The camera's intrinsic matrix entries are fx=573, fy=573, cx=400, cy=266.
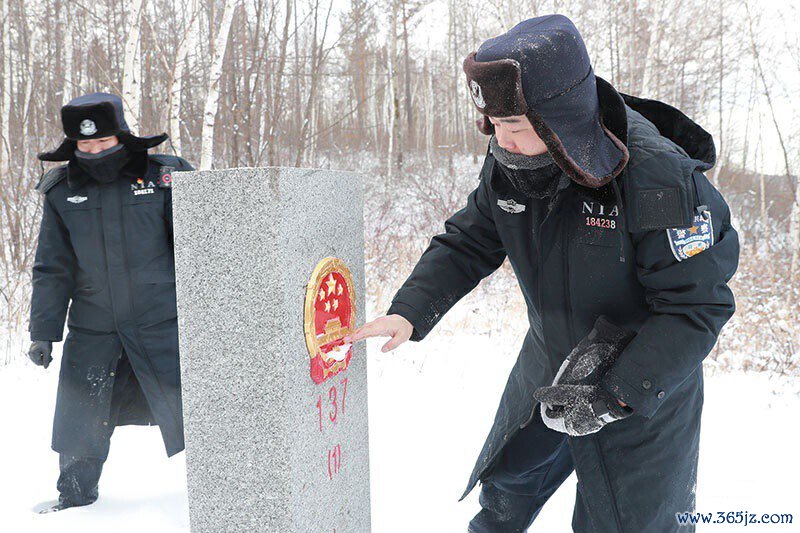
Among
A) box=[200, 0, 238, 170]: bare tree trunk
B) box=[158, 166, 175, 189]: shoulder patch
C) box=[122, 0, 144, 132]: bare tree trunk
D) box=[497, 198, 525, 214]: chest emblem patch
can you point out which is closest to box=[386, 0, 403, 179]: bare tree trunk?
box=[200, 0, 238, 170]: bare tree trunk

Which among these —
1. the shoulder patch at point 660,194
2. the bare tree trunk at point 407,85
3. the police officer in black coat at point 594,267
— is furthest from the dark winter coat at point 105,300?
the bare tree trunk at point 407,85

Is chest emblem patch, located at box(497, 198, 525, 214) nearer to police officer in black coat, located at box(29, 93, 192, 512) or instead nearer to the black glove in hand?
the black glove in hand

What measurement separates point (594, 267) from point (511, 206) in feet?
0.98

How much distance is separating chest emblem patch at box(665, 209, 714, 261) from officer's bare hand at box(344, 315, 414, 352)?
79cm

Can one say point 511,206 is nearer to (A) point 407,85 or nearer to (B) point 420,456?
(B) point 420,456

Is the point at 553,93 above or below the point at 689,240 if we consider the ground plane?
above

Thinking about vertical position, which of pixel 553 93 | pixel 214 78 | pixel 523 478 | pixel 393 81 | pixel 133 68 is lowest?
pixel 523 478

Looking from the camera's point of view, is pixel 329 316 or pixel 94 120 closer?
pixel 329 316

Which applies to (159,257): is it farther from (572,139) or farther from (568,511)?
(568,511)

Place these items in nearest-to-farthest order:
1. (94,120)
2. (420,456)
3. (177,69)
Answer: (94,120)
(420,456)
(177,69)

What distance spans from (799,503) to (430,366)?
8.45 feet

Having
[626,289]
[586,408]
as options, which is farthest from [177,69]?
[586,408]

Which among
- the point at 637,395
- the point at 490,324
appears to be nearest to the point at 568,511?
the point at 637,395

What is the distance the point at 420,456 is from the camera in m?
3.29
